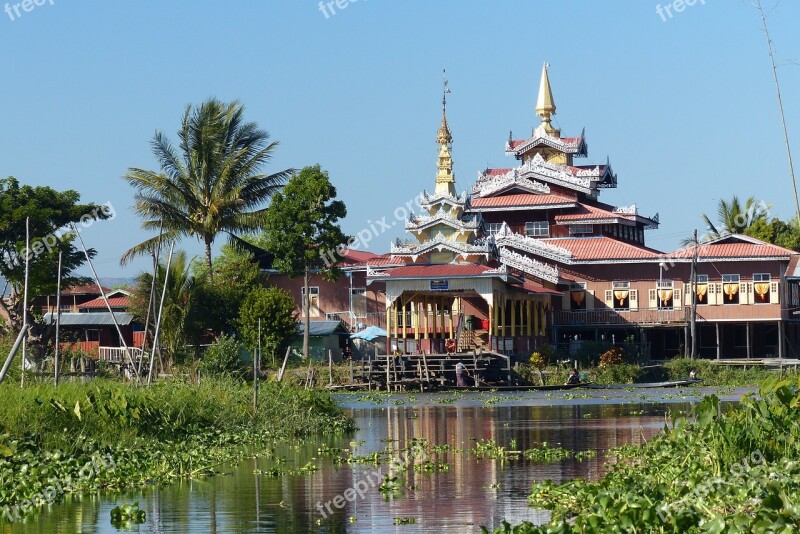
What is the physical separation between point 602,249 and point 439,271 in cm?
916

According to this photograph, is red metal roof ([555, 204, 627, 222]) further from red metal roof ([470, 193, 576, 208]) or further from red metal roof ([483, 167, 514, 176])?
red metal roof ([483, 167, 514, 176])

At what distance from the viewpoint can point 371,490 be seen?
17844mm

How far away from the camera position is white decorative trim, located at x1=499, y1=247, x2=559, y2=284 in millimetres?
52594

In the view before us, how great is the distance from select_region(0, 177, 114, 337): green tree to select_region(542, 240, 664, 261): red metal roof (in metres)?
19.5

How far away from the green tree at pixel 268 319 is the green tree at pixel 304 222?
30.0 inches

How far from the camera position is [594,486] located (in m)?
14.7

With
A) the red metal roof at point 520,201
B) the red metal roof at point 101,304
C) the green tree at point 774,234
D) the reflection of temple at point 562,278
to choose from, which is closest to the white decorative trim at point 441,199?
the reflection of temple at point 562,278

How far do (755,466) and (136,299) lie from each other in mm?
36338

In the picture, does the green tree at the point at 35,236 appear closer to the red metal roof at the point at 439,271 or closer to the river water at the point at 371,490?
the red metal roof at the point at 439,271

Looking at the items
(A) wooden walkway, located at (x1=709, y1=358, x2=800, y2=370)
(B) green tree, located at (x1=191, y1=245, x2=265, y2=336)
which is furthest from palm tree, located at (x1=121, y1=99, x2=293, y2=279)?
(A) wooden walkway, located at (x1=709, y1=358, x2=800, y2=370)

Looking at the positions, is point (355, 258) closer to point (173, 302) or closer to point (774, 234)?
point (173, 302)

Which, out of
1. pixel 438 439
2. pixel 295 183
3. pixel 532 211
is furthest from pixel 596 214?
pixel 438 439

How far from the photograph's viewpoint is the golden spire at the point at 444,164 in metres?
52.7

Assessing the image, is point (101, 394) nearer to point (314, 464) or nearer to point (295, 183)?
point (314, 464)
